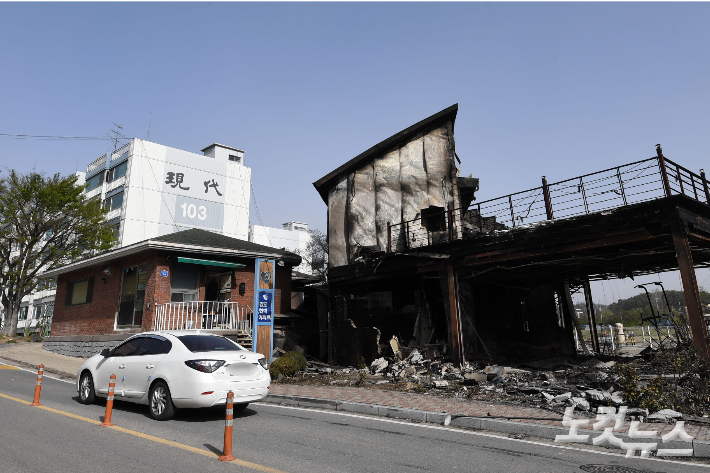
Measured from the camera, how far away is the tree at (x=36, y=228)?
29859 mm

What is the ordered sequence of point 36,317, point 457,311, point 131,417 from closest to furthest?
point 131,417 → point 457,311 → point 36,317

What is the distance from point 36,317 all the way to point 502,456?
66.3m

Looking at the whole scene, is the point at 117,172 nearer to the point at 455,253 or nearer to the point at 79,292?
the point at 79,292

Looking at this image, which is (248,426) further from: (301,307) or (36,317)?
(36,317)

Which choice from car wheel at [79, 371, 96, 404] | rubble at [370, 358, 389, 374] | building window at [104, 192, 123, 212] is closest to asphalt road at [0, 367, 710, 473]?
car wheel at [79, 371, 96, 404]

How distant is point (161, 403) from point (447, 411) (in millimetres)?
4975

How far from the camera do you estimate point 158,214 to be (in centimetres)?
4975

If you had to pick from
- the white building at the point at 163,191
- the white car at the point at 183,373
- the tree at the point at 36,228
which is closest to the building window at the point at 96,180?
the white building at the point at 163,191

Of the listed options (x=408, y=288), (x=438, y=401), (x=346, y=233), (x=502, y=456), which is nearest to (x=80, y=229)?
(x=346, y=233)

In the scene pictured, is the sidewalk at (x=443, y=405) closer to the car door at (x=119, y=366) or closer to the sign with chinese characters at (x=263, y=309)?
the sign with chinese characters at (x=263, y=309)

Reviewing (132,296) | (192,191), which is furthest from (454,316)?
(192,191)

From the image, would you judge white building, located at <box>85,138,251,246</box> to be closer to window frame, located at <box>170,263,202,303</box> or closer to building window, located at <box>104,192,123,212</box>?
building window, located at <box>104,192,123,212</box>

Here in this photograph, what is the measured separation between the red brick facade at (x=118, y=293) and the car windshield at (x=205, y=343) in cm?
976

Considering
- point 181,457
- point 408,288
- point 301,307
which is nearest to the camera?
point 181,457
